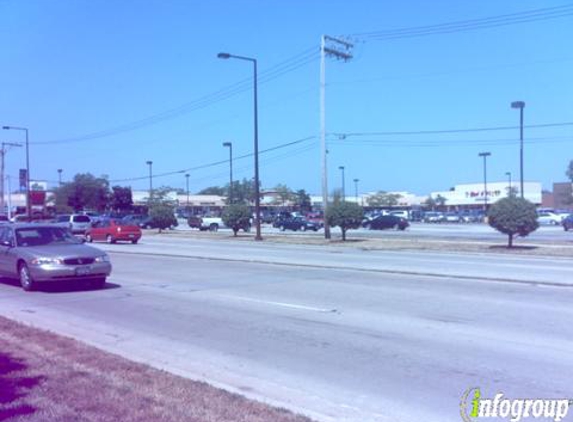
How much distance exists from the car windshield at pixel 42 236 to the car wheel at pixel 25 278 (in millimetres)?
637

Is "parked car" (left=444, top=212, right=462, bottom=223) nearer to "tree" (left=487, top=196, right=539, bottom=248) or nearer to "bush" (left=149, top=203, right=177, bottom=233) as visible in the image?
"bush" (left=149, top=203, right=177, bottom=233)

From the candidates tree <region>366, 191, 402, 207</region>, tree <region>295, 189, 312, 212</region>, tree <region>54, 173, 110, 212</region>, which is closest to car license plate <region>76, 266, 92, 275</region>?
tree <region>54, 173, 110, 212</region>

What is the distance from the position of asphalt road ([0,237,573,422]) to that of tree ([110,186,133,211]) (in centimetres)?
8547

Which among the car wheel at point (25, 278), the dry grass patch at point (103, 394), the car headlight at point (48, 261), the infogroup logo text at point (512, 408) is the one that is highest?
the car headlight at point (48, 261)

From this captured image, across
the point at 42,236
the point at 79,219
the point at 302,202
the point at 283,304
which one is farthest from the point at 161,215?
the point at 302,202

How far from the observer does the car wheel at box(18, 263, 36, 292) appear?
14398 mm

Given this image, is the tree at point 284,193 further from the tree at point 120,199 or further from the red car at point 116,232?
the red car at point 116,232

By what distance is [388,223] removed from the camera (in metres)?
57.7

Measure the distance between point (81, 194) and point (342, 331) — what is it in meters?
91.2

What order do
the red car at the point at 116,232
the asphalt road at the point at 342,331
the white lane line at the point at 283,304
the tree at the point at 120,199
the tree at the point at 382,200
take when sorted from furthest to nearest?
1. the tree at the point at 382,200
2. the tree at the point at 120,199
3. the red car at the point at 116,232
4. the white lane line at the point at 283,304
5. the asphalt road at the point at 342,331

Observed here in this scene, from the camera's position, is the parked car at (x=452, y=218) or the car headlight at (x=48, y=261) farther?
the parked car at (x=452, y=218)

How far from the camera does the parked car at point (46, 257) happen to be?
13992 millimetres

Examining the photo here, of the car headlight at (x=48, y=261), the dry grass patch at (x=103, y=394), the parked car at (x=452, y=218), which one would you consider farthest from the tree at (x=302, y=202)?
the dry grass patch at (x=103, y=394)

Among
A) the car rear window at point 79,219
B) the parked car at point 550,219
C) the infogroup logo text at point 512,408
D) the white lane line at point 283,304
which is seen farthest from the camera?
the parked car at point 550,219
